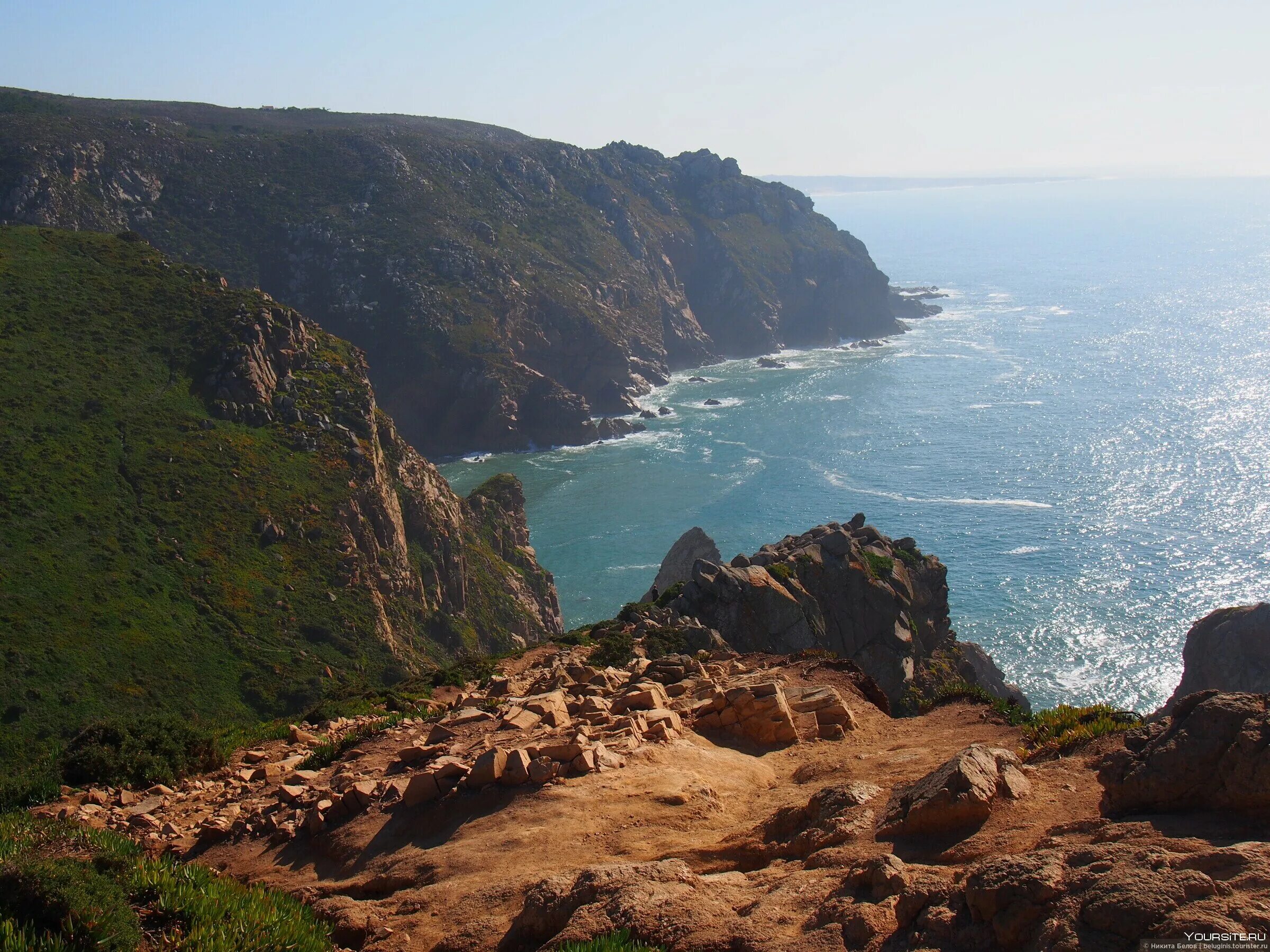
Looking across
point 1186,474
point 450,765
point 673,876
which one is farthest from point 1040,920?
point 1186,474

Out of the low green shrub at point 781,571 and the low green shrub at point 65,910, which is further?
the low green shrub at point 781,571

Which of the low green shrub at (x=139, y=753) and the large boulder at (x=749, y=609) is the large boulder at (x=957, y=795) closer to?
the low green shrub at (x=139, y=753)

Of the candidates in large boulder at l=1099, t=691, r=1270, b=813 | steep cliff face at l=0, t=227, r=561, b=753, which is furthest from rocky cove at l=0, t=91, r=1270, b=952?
steep cliff face at l=0, t=227, r=561, b=753

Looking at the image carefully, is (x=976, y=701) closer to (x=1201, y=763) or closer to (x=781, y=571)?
(x=1201, y=763)

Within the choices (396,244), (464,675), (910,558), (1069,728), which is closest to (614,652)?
(464,675)

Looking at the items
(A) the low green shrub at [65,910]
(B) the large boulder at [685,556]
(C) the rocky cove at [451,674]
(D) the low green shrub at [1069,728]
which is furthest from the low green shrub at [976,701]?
(B) the large boulder at [685,556]

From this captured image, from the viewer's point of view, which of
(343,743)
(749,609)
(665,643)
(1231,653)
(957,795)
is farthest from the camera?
(1231,653)

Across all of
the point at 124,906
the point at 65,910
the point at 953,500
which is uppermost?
the point at 65,910
